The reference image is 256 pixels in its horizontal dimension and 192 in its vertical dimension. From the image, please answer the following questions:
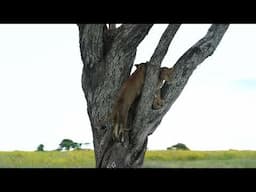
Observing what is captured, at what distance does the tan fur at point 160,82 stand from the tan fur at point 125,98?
0.14 m

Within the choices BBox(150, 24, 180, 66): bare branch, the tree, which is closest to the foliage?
the tree

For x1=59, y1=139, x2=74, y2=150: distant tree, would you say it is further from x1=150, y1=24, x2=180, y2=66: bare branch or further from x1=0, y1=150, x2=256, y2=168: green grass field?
x1=150, y1=24, x2=180, y2=66: bare branch

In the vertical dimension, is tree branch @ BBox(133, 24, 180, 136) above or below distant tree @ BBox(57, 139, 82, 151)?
above

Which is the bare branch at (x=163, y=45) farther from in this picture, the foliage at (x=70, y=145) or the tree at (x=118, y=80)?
the foliage at (x=70, y=145)

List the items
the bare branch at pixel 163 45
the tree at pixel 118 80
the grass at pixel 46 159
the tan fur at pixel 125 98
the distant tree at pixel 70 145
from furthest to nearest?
the distant tree at pixel 70 145
the grass at pixel 46 159
the tree at pixel 118 80
the tan fur at pixel 125 98
the bare branch at pixel 163 45

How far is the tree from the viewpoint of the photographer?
3.71m

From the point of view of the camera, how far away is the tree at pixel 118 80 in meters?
3.71

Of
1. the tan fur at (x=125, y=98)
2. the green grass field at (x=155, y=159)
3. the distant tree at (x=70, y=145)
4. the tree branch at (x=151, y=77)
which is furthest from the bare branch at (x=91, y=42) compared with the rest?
the distant tree at (x=70, y=145)

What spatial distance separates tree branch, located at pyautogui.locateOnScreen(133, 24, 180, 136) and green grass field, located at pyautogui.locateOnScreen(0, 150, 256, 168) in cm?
152
